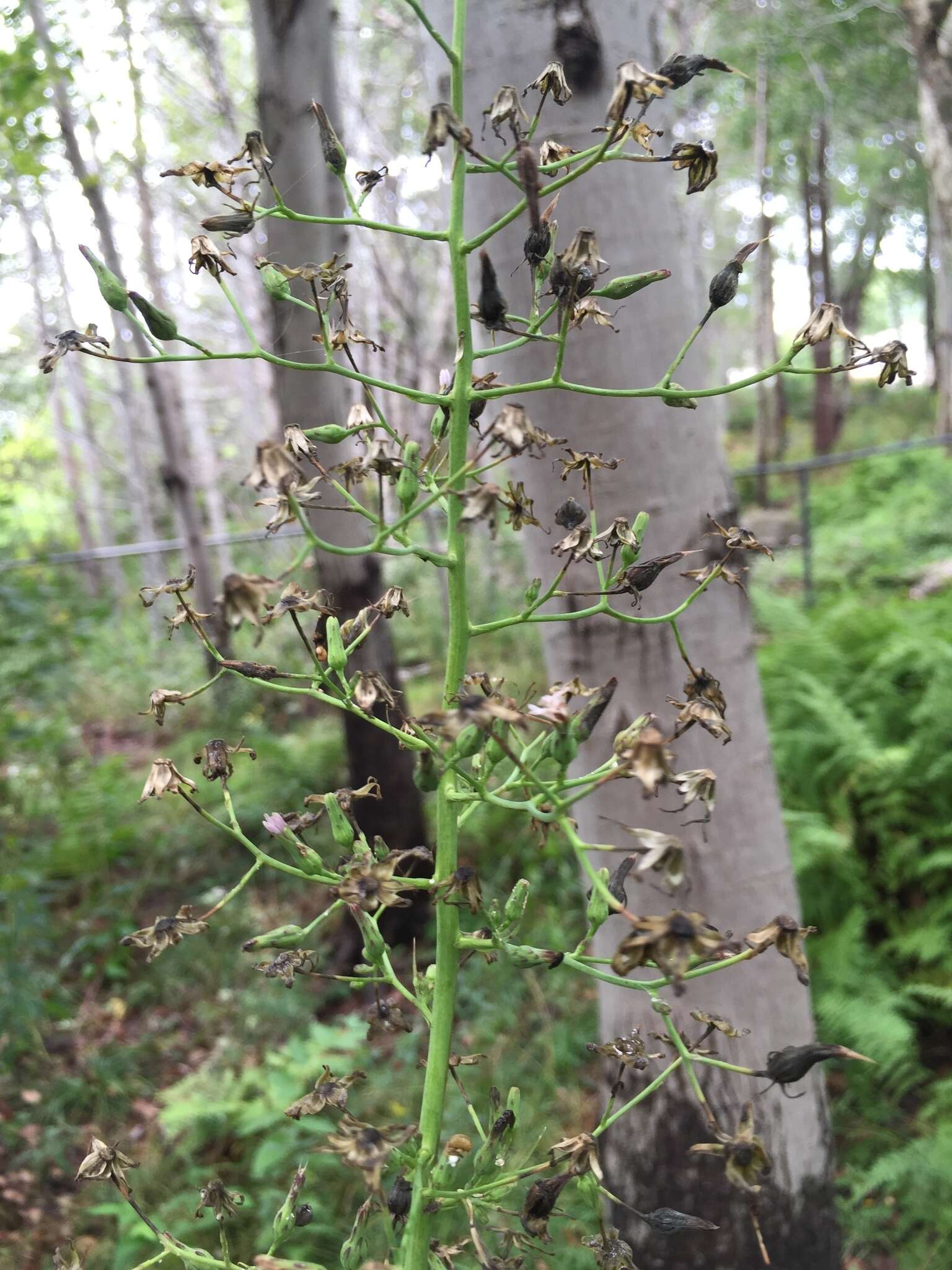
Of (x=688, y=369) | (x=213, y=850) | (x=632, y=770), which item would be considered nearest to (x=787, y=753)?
(x=688, y=369)

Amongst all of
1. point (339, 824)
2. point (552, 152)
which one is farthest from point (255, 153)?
point (339, 824)

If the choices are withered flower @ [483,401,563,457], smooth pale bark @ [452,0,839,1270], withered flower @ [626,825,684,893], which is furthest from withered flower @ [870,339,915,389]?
smooth pale bark @ [452,0,839,1270]

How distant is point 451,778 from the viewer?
0.82 meters

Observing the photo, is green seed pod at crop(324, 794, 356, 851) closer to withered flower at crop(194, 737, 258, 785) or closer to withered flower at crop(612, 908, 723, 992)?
withered flower at crop(194, 737, 258, 785)

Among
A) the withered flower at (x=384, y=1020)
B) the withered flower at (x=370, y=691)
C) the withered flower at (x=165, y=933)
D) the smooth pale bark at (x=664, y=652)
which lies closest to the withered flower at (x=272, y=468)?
the withered flower at (x=370, y=691)

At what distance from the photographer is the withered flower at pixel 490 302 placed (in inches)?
29.0

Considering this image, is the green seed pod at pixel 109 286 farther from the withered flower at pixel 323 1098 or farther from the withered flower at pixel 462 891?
the withered flower at pixel 323 1098

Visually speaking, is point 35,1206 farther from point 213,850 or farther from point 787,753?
point 787,753

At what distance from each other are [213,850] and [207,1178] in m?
2.25

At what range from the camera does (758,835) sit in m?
1.99

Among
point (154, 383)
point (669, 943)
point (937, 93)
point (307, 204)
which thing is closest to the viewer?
point (669, 943)

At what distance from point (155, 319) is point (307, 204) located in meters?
3.17

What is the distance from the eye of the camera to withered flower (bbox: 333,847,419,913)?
0.71 m

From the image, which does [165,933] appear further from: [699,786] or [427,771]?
[699,786]
